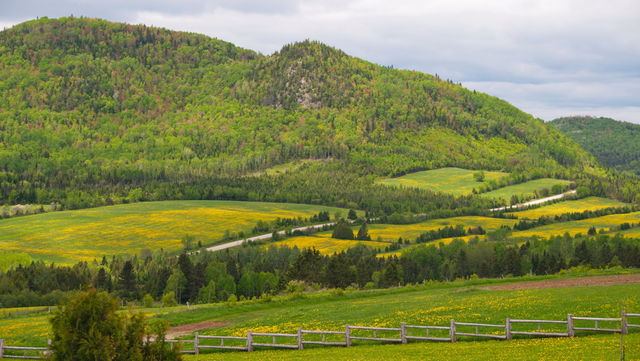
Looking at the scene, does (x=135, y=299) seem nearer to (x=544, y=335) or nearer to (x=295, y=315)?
(x=295, y=315)

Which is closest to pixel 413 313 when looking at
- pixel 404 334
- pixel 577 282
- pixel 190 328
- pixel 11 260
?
pixel 404 334

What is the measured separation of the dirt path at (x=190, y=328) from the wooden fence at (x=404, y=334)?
225 inches

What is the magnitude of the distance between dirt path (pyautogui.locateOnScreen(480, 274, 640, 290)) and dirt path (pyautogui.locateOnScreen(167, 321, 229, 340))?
27.9m

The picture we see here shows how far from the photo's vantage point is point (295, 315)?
6238 centimetres

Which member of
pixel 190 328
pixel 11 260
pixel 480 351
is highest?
pixel 480 351

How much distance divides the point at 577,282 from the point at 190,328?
122ft

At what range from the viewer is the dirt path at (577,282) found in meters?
65.9

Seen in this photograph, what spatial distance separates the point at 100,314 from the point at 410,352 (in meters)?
18.8

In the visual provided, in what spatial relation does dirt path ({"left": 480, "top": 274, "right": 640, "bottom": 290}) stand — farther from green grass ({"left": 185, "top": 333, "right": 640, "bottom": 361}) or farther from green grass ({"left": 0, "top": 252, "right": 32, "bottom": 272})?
green grass ({"left": 0, "top": 252, "right": 32, "bottom": 272})

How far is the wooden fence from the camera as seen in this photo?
41031mm

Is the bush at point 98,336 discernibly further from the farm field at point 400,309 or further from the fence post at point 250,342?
the farm field at point 400,309

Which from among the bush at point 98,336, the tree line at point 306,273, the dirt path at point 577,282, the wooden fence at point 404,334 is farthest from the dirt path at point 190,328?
the tree line at point 306,273

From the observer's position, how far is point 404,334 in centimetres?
4522

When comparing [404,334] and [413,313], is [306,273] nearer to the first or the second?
[413,313]
